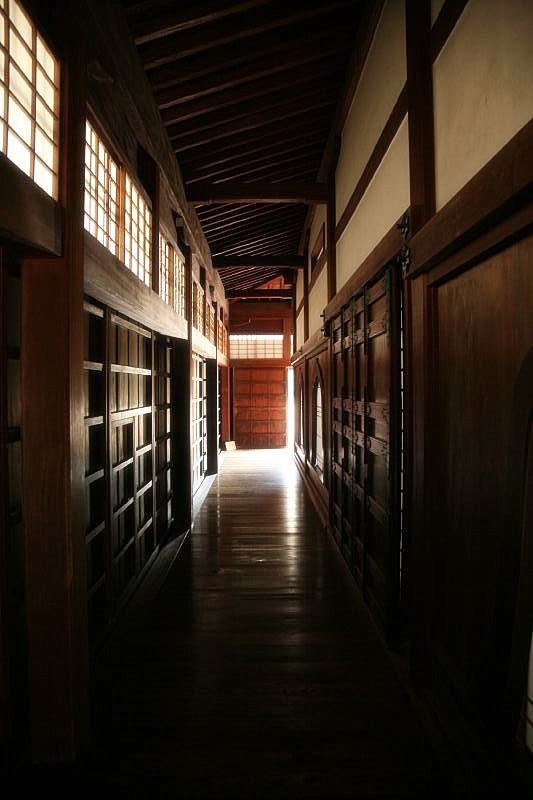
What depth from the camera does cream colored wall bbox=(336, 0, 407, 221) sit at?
8.47 ft

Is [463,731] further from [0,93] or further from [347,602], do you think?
[0,93]

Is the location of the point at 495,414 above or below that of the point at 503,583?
above

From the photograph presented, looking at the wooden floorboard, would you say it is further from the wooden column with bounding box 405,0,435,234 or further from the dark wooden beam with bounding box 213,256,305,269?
the dark wooden beam with bounding box 213,256,305,269

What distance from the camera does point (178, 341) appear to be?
474 cm

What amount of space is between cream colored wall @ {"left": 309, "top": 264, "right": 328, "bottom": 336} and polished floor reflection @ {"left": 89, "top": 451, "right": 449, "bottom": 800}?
3.70m

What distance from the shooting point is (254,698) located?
91.3 inches

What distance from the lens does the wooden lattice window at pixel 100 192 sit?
2357 millimetres

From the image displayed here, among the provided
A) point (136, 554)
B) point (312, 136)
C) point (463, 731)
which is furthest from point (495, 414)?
point (312, 136)

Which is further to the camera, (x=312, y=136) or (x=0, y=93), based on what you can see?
(x=312, y=136)

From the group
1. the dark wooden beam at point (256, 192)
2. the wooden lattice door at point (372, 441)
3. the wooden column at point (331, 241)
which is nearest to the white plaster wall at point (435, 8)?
the wooden lattice door at point (372, 441)

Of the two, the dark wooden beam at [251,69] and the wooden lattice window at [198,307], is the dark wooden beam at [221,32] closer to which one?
the dark wooden beam at [251,69]

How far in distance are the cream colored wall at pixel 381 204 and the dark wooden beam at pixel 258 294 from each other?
7493 mm

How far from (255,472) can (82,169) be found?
737 cm

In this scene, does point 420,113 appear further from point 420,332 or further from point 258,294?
point 258,294
